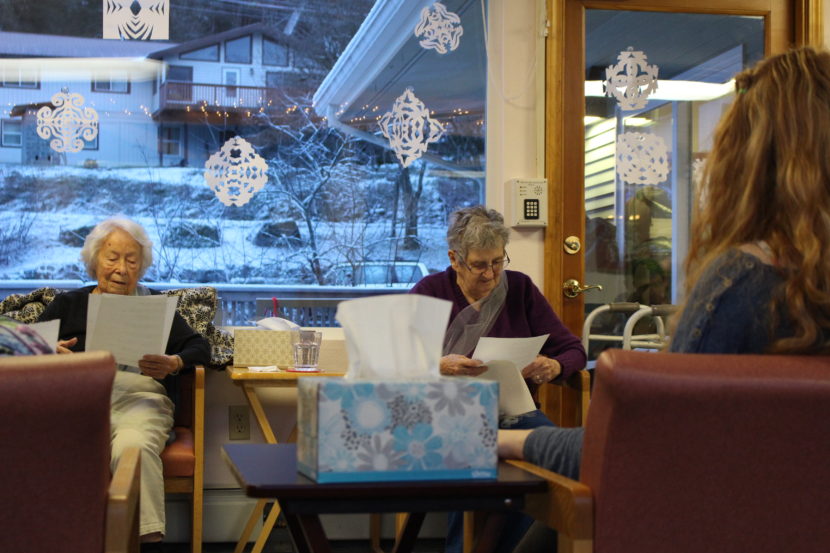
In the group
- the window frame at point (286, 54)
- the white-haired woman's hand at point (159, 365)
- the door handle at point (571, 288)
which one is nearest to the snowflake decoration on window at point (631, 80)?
the door handle at point (571, 288)

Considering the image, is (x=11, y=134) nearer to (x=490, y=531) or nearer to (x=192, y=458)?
(x=192, y=458)

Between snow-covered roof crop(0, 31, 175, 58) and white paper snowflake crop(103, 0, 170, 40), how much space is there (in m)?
0.03

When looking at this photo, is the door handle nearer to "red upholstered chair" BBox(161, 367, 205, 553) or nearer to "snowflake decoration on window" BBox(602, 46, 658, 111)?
"snowflake decoration on window" BBox(602, 46, 658, 111)

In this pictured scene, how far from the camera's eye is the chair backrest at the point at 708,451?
1372 millimetres

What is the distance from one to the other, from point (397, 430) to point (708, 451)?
46 cm

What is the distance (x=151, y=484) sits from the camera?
2930 millimetres

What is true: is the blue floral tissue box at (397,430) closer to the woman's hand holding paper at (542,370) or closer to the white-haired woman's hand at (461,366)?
the white-haired woman's hand at (461,366)

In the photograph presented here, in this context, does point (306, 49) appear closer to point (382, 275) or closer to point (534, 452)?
point (382, 275)

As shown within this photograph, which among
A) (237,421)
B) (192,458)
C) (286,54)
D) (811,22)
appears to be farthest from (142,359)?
(811,22)

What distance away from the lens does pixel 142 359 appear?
3.14 meters

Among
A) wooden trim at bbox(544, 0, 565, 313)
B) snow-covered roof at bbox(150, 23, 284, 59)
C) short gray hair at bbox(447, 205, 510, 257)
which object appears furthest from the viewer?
wooden trim at bbox(544, 0, 565, 313)

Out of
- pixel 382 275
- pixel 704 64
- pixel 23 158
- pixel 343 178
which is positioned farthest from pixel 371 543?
pixel 704 64

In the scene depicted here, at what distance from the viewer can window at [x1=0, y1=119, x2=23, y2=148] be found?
11.8ft

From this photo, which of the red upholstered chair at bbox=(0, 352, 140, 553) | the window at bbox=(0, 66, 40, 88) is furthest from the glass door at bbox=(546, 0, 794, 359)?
the red upholstered chair at bbox=(0, 352, 140, 553)
